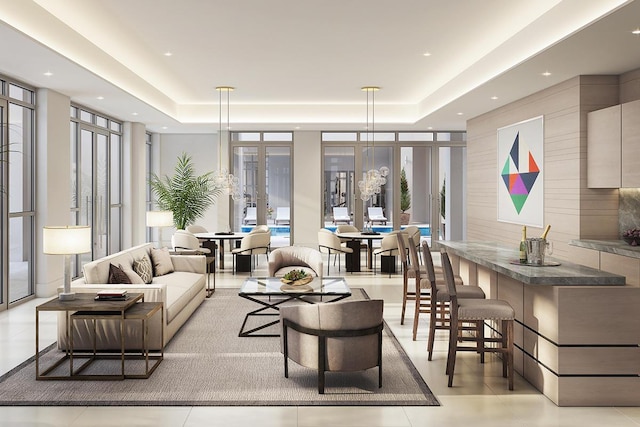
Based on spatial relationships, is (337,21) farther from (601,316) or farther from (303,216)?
(303,216)

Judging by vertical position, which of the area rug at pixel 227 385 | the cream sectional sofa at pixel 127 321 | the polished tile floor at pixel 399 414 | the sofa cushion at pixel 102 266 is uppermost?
the sofa cushion at pixel 102 266

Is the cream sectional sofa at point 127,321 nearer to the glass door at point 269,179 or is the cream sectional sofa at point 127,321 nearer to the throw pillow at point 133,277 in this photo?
the throw pillow at point 133,277

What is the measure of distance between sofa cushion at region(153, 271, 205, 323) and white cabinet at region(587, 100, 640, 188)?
4680 millimetres

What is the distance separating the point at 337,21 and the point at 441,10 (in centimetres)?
110

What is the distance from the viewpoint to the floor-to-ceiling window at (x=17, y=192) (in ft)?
22.4

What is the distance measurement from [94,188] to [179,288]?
4384 millimetres

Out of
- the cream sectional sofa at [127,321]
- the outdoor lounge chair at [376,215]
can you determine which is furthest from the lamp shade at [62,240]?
the outdoor lounge chair at [376,215]

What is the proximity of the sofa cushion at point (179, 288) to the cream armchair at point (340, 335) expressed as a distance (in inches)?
70.4

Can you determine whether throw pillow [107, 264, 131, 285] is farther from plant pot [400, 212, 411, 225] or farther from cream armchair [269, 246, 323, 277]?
plant pot [400, 212, 411, 225]

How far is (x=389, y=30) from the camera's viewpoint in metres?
6.31

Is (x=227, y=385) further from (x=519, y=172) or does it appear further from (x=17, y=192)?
(x=519, y=172)

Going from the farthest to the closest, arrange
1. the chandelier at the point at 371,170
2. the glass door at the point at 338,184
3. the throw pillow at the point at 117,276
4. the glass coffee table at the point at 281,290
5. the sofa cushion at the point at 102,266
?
the glass door at the point at 338,184, the chandelier at the point at 371,170, the glass coffee table at the point at 281,290, the throw pillow at the point at 117,276, the sofa cushion at the point at 102,266

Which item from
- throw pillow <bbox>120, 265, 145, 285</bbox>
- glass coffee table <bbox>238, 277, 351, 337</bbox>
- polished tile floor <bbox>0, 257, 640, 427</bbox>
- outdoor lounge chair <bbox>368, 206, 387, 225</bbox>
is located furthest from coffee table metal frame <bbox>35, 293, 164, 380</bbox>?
outdoor lounge chair <bbox>368, 206, 387, 225</bbox>

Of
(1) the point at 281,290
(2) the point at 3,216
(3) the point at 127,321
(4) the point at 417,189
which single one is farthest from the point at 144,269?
(4) the point at 417,189
